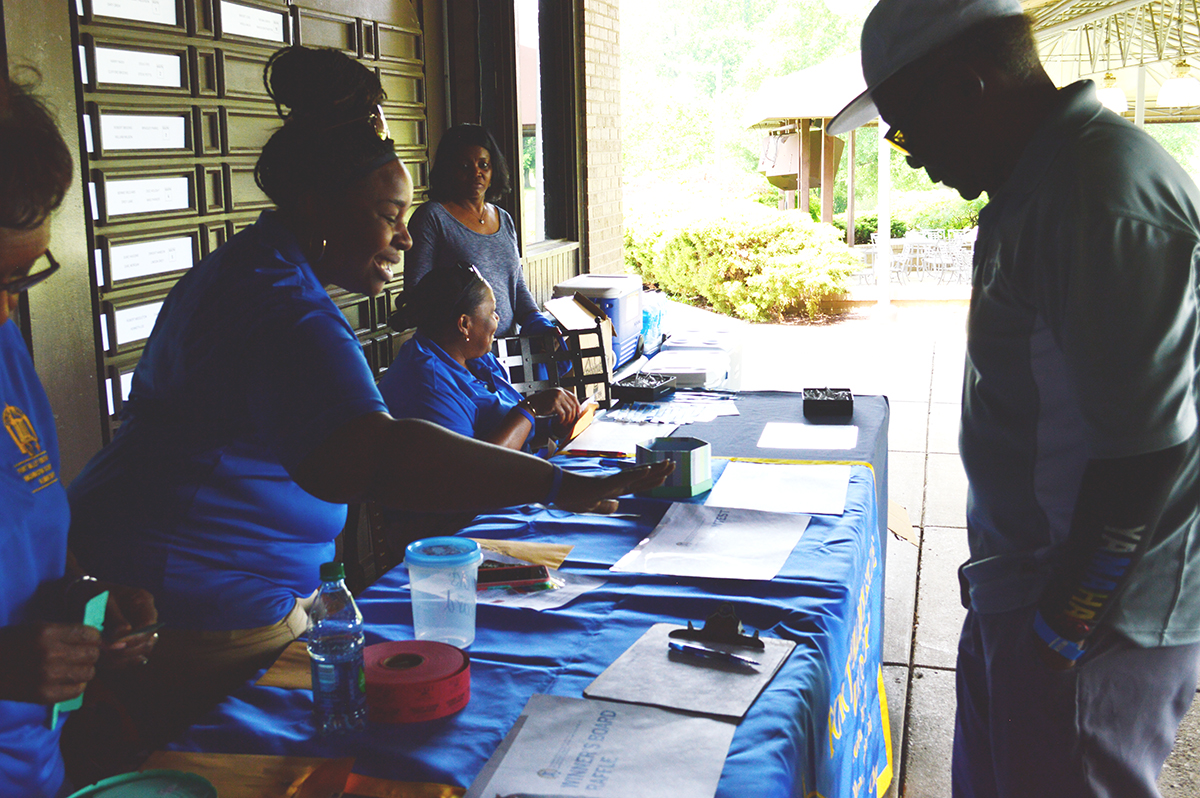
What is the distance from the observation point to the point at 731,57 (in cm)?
4534

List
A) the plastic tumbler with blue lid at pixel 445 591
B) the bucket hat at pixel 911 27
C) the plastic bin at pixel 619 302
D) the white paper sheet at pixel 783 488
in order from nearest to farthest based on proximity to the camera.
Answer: the bucket hat at pixel 911 27 → the plastic tumbler with blue lid at pixel 445 591 → the white paper sheet at pixel 783 488 → the plastic bin at pixel 619 302

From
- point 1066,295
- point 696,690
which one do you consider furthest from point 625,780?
point 1066,295

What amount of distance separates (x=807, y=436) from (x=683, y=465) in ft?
2.63

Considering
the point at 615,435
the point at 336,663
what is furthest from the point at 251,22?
the point at 336,663

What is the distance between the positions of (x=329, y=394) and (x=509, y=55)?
14.3 feet

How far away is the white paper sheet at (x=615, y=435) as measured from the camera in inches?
119

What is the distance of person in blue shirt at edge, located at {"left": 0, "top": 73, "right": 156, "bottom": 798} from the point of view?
115 cm

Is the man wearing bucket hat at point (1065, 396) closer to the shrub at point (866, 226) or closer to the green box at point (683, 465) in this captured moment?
the green box at point (683, 465)

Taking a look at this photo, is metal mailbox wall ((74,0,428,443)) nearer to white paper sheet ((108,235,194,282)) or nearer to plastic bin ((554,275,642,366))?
white paper sheet ((108,235,194,282))

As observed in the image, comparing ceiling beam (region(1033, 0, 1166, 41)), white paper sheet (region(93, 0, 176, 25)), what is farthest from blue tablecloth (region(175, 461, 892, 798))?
ceiling beam (region(1033, 0, 1166, 41))

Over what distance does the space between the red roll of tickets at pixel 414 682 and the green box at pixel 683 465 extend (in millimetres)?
1034

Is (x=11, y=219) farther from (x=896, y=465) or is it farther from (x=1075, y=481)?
(x=896, y=465)

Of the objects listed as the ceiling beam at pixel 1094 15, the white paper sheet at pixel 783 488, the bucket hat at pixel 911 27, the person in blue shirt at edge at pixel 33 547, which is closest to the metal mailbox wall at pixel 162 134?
the person in blue shirt at edge at pixel 33 547

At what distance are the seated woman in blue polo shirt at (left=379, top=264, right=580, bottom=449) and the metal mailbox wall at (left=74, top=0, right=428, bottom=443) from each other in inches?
27.9
